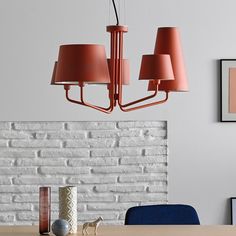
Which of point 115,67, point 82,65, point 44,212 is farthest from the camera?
point 44,212

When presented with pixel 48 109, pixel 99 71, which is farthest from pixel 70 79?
pixel 48 109

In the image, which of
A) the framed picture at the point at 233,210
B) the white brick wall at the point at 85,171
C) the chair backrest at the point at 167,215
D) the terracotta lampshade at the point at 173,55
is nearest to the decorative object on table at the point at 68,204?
the chair backrest at the point at 167,215

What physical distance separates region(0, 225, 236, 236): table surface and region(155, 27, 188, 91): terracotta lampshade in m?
0.74

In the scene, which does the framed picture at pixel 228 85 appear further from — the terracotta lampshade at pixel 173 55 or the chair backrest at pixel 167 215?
the terracotta lampshade at pixel 173 55

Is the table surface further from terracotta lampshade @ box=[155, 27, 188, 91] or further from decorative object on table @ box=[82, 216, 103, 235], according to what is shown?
terracotta lampshade @ box=[155, 27, 188, 91]

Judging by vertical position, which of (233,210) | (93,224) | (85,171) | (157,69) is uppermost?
(157,69)

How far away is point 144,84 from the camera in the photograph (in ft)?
16.6

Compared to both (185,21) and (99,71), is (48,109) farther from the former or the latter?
(99,71)

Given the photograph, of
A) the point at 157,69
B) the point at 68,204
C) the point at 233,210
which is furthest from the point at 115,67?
the point at 233,210

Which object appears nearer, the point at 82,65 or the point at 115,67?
the point at 82,65

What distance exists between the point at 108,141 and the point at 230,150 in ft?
2.68

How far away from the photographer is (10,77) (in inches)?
198

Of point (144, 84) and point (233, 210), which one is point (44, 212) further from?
point (233, 210)

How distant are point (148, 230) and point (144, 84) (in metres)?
1.63
